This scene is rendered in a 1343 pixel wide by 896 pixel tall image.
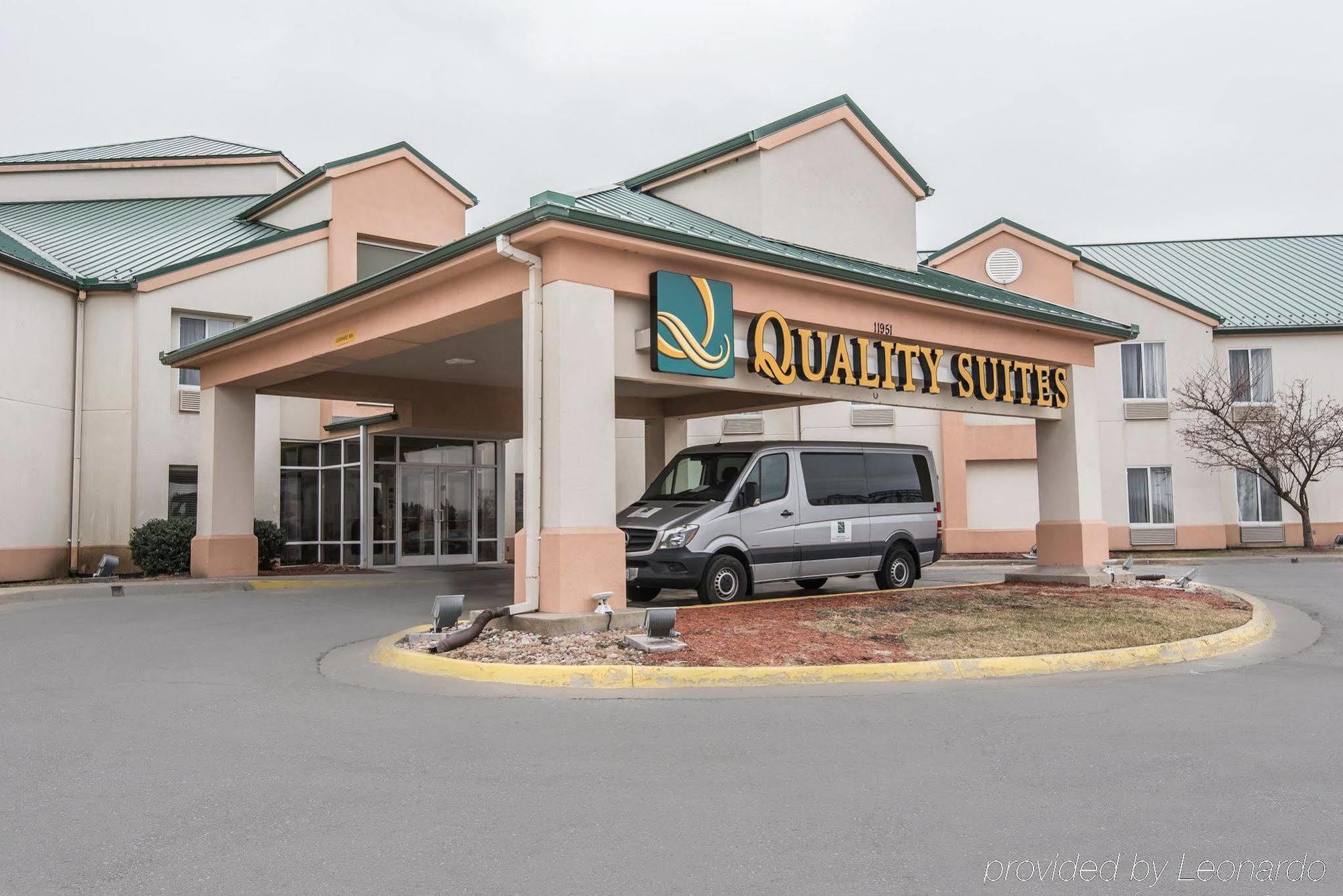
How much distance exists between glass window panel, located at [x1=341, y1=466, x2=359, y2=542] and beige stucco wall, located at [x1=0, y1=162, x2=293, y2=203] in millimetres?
10801

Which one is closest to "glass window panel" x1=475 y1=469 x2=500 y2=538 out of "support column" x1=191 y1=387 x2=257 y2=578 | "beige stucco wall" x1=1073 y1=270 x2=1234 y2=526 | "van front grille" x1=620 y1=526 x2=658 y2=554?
"support column" x1=191 y1=387 x2=257 y2=578

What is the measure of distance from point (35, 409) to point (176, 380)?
2.95 m

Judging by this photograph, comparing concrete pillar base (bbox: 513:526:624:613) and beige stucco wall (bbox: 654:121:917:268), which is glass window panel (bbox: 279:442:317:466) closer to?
beige stucco wall (bbox: 654:121:917:268)

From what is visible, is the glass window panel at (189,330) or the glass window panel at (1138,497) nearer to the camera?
the glass window panel at (189,330)

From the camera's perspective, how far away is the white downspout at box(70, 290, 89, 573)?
21219 millimetres

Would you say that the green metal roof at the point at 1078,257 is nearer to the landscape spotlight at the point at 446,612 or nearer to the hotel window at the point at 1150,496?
the hotel window at the point at 1150,496

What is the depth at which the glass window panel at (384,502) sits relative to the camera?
25.0m

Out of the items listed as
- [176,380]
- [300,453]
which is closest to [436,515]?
[300,453]

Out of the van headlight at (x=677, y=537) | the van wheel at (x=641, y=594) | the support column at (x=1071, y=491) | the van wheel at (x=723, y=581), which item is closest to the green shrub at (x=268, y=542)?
the van wheel at (x=641, y=594)

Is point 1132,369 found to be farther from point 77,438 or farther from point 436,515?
point 77,438

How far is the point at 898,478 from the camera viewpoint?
1678 centimetres

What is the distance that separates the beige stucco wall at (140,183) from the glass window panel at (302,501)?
998 centimetres

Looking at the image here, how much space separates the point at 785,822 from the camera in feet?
16.4

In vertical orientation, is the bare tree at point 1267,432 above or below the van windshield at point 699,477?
above
